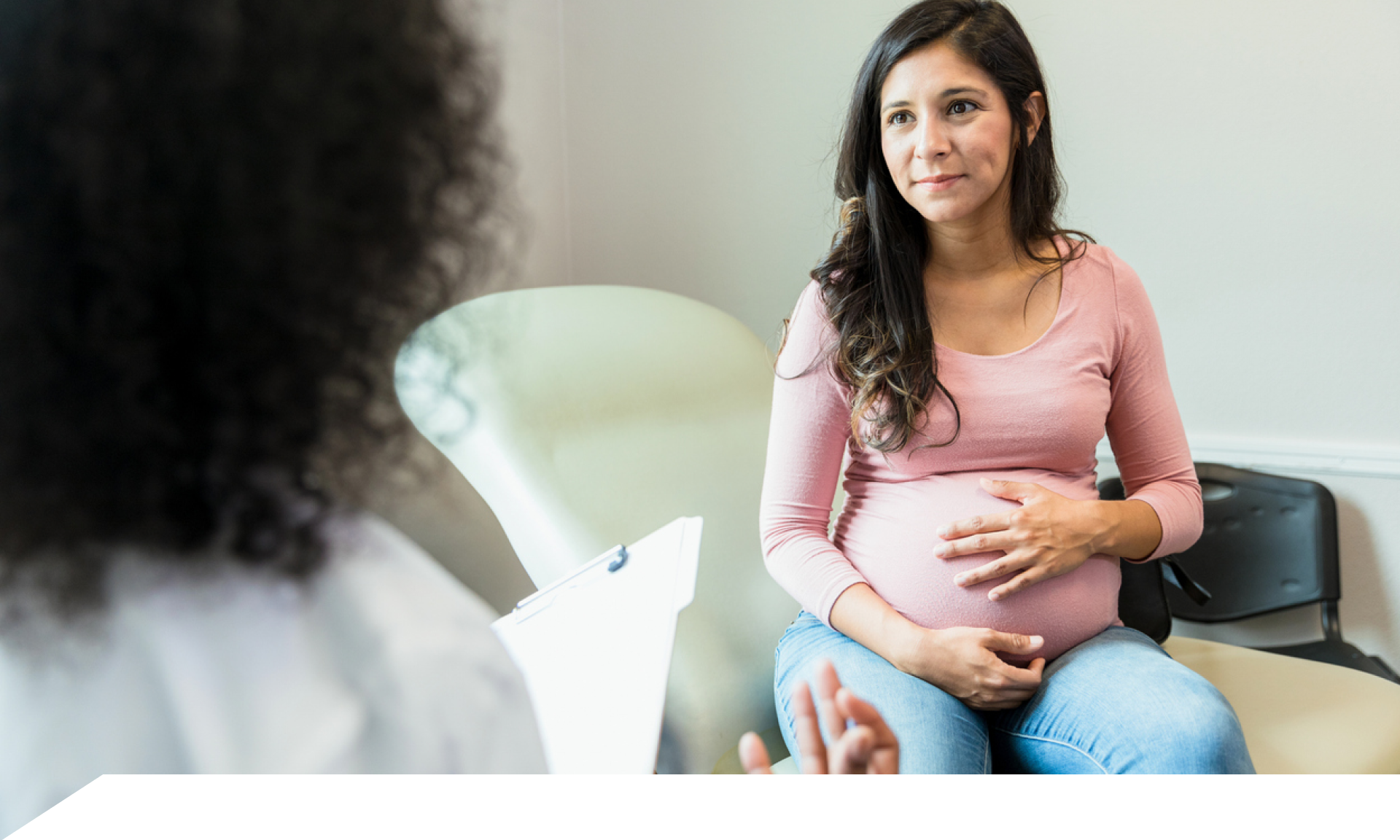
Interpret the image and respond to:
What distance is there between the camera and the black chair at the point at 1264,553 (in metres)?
1.20

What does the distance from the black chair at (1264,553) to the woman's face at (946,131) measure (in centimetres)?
66

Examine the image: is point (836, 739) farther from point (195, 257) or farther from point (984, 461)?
point (984, 461)

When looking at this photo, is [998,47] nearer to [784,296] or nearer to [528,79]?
[784,296]

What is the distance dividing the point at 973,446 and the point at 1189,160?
2.49ft

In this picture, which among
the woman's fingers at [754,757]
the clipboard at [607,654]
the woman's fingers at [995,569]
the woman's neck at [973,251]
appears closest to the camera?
the woman's fingers at [754,757]

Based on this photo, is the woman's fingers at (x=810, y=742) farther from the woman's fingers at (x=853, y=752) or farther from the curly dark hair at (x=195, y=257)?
the curly dark hair at (x=195, y=257)

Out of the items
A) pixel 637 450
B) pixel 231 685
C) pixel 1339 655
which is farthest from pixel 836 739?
pixel 1339 655

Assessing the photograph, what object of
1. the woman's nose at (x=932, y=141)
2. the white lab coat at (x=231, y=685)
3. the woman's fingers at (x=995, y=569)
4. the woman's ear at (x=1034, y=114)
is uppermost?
the woman's ear at (x=1034, y=114)

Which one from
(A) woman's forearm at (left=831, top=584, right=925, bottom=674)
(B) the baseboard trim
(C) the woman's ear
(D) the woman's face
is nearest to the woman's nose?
(D) the woman's face

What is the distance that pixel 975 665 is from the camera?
2.27ft

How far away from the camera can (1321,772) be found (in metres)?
0.79

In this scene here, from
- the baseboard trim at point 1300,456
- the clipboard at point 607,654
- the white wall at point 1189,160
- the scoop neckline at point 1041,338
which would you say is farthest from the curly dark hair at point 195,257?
the baseboard trim at point 1300,456

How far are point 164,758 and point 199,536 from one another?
0.07 metres

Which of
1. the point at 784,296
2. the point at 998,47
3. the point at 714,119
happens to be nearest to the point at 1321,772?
the point at 998,47
